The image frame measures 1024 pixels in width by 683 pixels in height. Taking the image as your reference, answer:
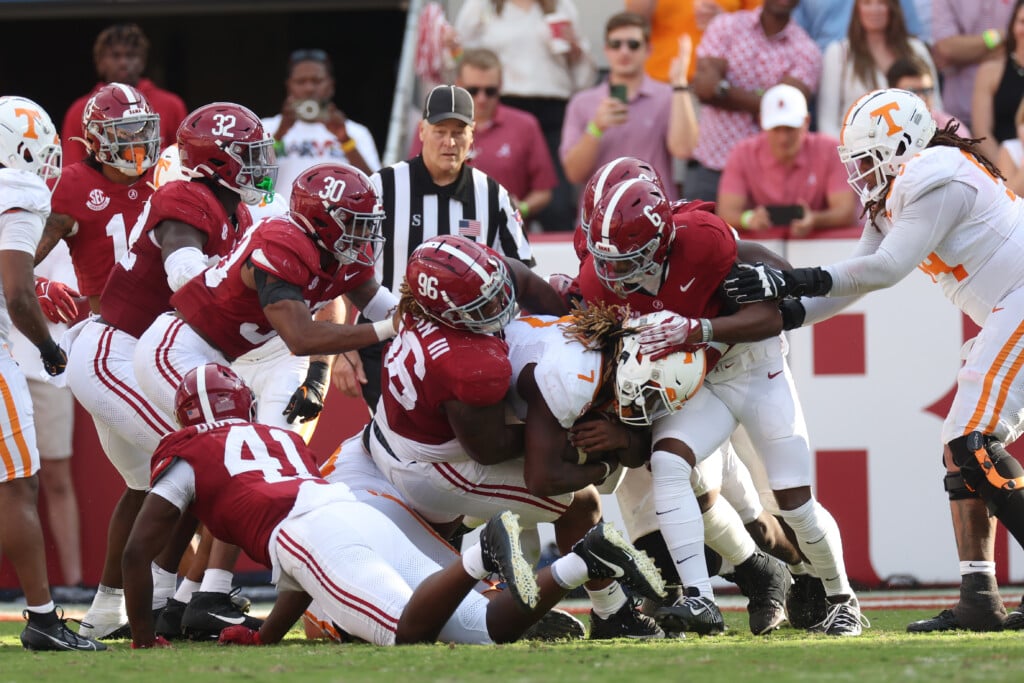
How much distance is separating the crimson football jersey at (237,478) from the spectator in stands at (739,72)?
3793mm

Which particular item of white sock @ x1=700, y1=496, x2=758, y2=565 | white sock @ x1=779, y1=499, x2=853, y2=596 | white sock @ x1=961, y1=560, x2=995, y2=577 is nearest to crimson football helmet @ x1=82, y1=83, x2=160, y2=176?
white sock @ x1=700, y1=496, x2=758, y2=565

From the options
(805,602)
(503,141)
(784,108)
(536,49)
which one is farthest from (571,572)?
(536,49)

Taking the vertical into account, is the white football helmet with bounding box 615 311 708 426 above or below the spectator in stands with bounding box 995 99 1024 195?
below

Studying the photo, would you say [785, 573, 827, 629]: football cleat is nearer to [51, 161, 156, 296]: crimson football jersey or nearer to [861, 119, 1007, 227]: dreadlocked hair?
[861, 119, 1007, 227]: dreadlocked hair

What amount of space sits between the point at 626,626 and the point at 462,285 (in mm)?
1307

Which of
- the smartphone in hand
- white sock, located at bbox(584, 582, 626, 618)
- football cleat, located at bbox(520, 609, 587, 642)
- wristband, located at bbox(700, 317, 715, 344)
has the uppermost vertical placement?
the smartphone in hand

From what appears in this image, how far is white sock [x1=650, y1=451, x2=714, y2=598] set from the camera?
15.1 ft

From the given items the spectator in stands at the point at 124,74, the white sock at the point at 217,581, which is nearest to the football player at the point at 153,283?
the white sock at the point at 217,581

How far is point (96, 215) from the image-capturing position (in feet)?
18.9

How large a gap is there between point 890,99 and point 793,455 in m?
1.27

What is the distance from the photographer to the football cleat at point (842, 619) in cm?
487

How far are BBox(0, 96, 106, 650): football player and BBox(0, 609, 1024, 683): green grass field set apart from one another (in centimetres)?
15

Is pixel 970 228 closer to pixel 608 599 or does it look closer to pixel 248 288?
pixel 608 599

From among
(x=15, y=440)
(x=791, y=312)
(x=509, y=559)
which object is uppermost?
(x=791, y=312)
